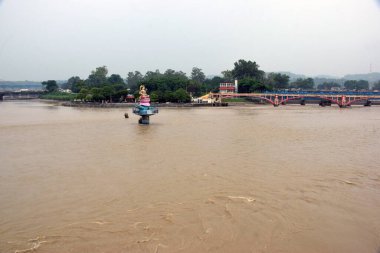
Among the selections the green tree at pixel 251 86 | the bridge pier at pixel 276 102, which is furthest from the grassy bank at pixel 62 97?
the bridge pier at pixel 276 102

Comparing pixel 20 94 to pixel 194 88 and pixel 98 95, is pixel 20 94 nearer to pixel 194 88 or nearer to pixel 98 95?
pixel 98 95

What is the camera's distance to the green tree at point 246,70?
232 ft

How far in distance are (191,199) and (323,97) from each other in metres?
45.4

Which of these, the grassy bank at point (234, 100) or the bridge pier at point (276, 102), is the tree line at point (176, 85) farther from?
the bridge pier at point (276, 102)

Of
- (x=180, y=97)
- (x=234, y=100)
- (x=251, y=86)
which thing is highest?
(x=251, y=86)

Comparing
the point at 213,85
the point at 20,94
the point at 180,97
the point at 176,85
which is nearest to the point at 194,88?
the point at 176,85

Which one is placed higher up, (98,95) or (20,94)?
(20,94)

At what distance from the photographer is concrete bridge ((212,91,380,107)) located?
47.1 metres

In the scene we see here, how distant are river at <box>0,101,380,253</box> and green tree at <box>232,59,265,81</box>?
5840 centimetres

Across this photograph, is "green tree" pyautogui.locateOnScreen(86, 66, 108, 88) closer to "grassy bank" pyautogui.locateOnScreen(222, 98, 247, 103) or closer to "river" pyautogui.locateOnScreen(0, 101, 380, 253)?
"grassy bank" pyautogui.locateOnScreen(222, 98, 247, 103)

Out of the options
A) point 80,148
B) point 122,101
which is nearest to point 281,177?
point 80,148

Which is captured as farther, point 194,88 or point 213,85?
point 213,85

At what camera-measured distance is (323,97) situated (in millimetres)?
48562

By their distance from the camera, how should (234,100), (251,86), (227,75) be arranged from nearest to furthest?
(234,100)
(251,86)
(227,75)
